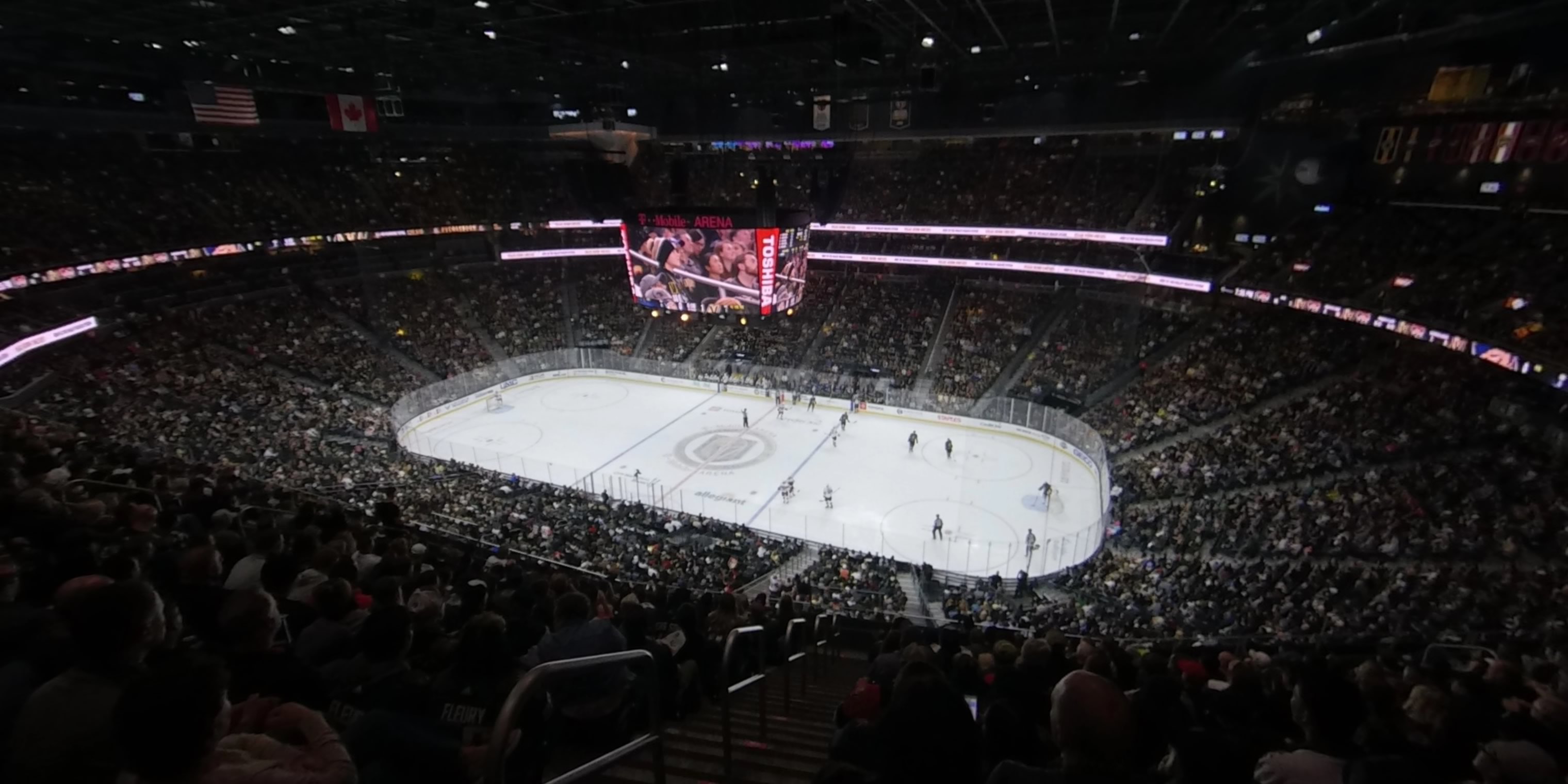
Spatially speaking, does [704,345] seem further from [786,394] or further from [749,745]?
[749,745]

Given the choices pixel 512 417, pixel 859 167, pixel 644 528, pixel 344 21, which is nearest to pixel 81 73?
pixel 344 21

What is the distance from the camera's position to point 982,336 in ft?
112

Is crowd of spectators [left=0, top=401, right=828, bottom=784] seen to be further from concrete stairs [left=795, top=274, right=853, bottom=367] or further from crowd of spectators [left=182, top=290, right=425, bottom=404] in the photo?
concrete stairs [left=795, top=274, right=853, bottom=367]

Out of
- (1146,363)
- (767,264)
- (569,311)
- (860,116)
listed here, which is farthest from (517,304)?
(1146,363)

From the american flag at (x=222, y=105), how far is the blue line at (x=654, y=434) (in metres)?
16.7

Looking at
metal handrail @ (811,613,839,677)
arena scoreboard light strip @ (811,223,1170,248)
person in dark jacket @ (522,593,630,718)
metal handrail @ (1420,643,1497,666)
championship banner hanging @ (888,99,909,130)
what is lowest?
metal handrail @ (811,613,839,677)

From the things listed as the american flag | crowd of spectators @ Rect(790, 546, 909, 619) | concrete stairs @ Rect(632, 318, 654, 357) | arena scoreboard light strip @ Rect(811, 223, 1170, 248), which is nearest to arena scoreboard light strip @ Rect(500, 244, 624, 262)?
concrete stairs @ Rect(632, 318, 654, 357)

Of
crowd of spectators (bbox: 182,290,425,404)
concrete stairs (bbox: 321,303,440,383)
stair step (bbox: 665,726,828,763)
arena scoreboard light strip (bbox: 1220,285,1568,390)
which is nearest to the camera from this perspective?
stair step (bbox: 665,726,828,763)

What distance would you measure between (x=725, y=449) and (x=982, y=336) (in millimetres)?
13928

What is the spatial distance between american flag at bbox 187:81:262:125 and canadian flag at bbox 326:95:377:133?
2378mm

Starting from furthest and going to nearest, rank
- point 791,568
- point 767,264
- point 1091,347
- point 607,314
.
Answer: point 607,314
point 1091,347
point 767,264
point 791,568

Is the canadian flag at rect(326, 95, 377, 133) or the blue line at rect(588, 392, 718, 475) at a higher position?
the canadian flag at rect(326, 95, 377, 133)

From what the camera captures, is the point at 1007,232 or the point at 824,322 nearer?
the point at 1007,232

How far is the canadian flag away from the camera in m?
25.7
